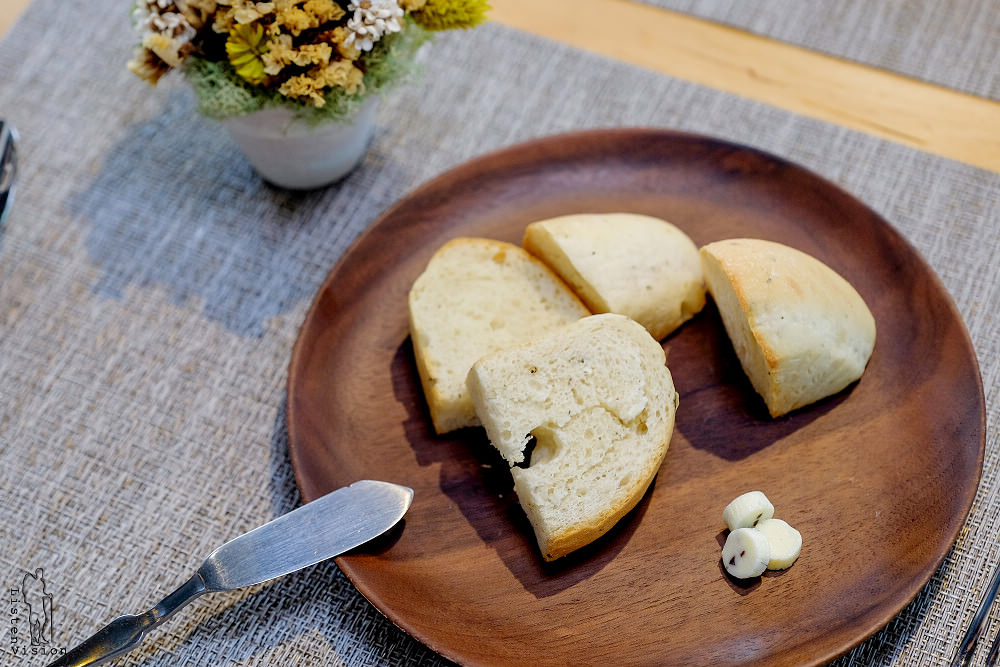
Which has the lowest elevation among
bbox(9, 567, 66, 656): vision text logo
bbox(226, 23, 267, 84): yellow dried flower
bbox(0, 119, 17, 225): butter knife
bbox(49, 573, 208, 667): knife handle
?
bbox(9, 567, 66, 656): vision text logo

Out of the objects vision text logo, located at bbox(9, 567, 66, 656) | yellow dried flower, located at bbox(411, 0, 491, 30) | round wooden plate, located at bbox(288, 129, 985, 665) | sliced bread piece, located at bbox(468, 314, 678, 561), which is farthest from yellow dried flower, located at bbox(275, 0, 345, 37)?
vision text logo, located at bbox(9, 567, 66, 656)

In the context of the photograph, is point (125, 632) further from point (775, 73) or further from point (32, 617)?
point (775, 73)

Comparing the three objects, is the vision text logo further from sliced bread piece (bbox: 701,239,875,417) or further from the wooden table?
the wooden table

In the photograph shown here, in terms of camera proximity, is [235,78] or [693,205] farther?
[693,205]

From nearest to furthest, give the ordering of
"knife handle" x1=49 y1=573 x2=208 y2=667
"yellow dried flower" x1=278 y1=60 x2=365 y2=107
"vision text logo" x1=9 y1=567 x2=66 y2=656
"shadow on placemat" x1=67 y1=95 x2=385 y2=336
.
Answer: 1. "knife handle" x1=49 y1=573 x2=208 y2=667
2. "vision text logo" x1=9 y1=567 x2=66 y2=656
3. "yellow dried flower" x1=278 y1=60 x2=365 y2=107
4. "shadow on placemat" x1=67 y1=95 x2=385 y2=336

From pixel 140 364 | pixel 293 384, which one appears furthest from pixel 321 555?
pixel 140 364

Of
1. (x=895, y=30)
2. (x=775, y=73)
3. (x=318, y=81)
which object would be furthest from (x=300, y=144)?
(x=895, y=30)

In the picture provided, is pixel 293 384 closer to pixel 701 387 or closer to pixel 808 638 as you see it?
pixel 701 387
